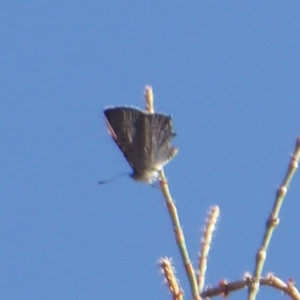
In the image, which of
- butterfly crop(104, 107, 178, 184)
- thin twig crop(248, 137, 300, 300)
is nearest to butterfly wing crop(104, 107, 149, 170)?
butterfly crop(104, 107, 178, 184)

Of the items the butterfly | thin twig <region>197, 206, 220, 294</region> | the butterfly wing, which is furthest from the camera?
the butterfly wing

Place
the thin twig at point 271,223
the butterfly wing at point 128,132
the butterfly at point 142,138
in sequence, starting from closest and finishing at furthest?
the thin twig at point 271,223 < the butterfly at point 142,138 < the butterfly wing at point 128,132

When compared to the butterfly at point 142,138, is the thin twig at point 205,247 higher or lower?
lower

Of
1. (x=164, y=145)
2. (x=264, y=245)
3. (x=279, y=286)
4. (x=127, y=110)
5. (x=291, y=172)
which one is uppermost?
(x=127, y=110)

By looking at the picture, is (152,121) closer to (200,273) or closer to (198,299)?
(200,273)

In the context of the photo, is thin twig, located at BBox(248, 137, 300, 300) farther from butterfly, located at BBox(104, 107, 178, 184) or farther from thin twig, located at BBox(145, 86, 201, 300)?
butterfly, located at BBox(104, 107, 178, 184)

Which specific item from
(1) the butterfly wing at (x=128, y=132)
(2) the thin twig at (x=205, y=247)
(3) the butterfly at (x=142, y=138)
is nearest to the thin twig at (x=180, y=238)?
(2) the thin twig at (x=205, y=247)

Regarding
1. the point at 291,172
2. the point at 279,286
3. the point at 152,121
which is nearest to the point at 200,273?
the point at 279,286

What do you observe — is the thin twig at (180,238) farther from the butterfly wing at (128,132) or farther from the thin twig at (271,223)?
the butterfly wing at (128,132)
